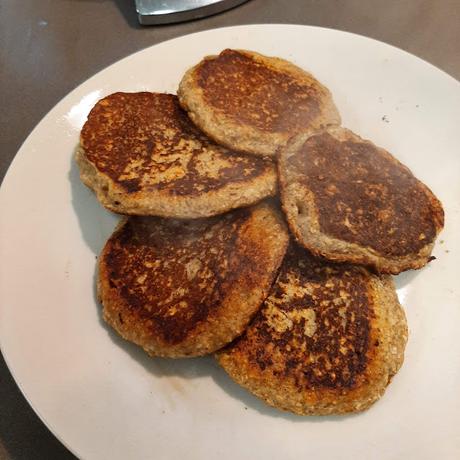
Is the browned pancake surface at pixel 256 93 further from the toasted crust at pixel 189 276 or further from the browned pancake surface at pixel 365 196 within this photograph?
the toasted crust at pixel 189 276

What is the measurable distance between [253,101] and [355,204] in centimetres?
65

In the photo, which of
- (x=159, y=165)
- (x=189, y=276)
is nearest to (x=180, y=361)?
(x=189, y=276)

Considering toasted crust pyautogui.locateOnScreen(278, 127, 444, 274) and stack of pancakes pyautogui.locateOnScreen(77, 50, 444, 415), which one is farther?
toasted crust pyautogui.locateOnScreen(278, 127, 444, 274)

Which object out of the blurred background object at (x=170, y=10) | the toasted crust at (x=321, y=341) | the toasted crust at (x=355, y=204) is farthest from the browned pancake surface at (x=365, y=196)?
the blurred background object at (x=170, y=10)

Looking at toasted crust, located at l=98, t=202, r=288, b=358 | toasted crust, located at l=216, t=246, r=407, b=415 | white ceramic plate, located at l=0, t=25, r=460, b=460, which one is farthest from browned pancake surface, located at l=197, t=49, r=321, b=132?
toasted crust, located at l=216, t=246, r=407, b=415

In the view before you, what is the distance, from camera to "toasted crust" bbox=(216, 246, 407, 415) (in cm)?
153

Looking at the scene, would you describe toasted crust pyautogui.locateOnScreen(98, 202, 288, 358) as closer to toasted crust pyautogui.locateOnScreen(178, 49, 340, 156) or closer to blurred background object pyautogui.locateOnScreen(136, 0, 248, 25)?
toasted crust pyautogui.locateOnScreen(178, 49, 340, 156)

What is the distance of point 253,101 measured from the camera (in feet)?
6.63

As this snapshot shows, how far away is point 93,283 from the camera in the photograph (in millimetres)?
1843

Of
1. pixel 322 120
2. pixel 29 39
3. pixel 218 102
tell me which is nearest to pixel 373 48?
pixel 322 120

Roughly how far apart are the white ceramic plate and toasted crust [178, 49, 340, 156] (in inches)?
10.0

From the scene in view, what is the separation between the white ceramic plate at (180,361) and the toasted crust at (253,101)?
10.0 inches

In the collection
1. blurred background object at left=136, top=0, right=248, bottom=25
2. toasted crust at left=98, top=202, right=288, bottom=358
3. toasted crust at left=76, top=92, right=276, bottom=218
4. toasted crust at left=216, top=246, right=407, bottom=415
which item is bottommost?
toasted crust at left=216, top=246, right=407, bottom=415

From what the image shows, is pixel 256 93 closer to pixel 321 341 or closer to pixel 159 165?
pixel 159 165
